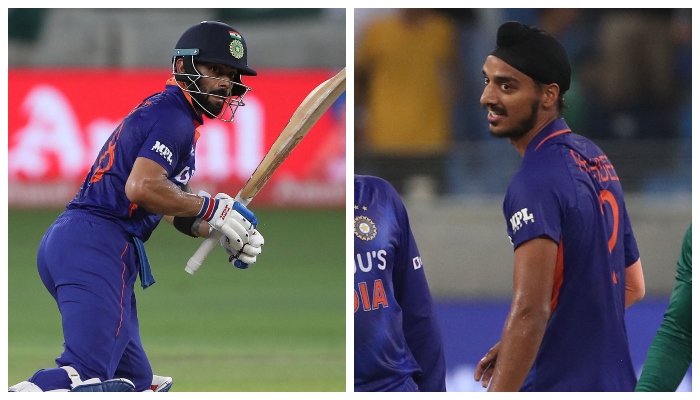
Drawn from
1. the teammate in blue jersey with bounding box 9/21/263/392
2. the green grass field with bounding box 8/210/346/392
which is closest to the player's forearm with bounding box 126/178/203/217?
the teammate in blue jersey with bounding box 9/21/263/392

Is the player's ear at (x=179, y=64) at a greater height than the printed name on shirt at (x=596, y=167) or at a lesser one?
greater

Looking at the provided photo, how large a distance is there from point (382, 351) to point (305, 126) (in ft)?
3.53

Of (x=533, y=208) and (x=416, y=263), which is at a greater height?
(x=533, y=208)

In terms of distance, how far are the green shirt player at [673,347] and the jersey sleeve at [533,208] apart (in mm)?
354

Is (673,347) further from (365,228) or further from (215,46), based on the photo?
(215,46)

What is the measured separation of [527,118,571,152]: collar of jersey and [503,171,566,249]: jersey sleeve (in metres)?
0.15

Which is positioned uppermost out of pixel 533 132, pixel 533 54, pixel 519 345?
pixel 533 54

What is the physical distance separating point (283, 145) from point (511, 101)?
111 centimetres

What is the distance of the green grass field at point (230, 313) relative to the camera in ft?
19.6

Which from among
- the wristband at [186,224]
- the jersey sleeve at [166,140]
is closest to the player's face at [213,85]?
the jersey sleeve at [166,140]

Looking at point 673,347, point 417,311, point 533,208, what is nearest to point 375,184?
point 417,311

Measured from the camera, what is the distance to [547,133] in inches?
123

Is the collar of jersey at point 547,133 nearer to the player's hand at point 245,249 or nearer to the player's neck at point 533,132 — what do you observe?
the player's neck at point 533,132

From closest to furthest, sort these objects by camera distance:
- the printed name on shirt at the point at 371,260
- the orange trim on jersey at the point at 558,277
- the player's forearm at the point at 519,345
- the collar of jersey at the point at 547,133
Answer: the player's forearm at the point at 519,345
the orange trim on jersey at the point at 558,277
the collar of jersey at the point at 547,133
the printed name on shirt at the point at 371,260
